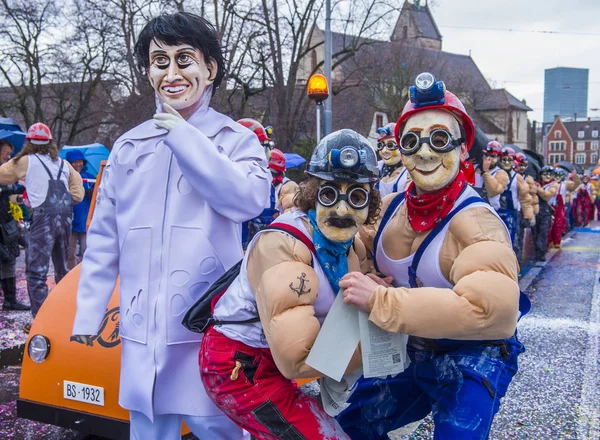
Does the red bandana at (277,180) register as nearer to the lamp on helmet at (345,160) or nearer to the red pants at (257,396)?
the lamp on helmet at (345,160)

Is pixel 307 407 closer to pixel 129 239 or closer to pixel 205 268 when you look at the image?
pixel 205 268

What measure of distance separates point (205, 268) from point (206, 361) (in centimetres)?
36

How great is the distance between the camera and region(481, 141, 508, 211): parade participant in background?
28.3 ft

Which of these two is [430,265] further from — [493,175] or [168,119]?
[493,175]

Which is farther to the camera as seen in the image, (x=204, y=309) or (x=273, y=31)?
(x=273, y=31)

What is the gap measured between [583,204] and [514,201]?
639 inches

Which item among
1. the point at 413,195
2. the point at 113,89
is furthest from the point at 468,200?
the point at 113,89

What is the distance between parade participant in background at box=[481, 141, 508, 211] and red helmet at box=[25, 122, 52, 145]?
580 cm

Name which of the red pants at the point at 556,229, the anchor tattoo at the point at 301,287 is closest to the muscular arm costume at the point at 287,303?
the anchor tattoo at the point at 301,287

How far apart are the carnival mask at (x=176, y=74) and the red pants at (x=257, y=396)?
98 cm

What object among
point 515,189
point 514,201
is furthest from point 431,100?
point 515,189

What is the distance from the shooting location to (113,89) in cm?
2316

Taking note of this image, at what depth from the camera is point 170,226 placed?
2.34 m

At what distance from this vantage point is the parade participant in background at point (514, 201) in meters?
9.38
